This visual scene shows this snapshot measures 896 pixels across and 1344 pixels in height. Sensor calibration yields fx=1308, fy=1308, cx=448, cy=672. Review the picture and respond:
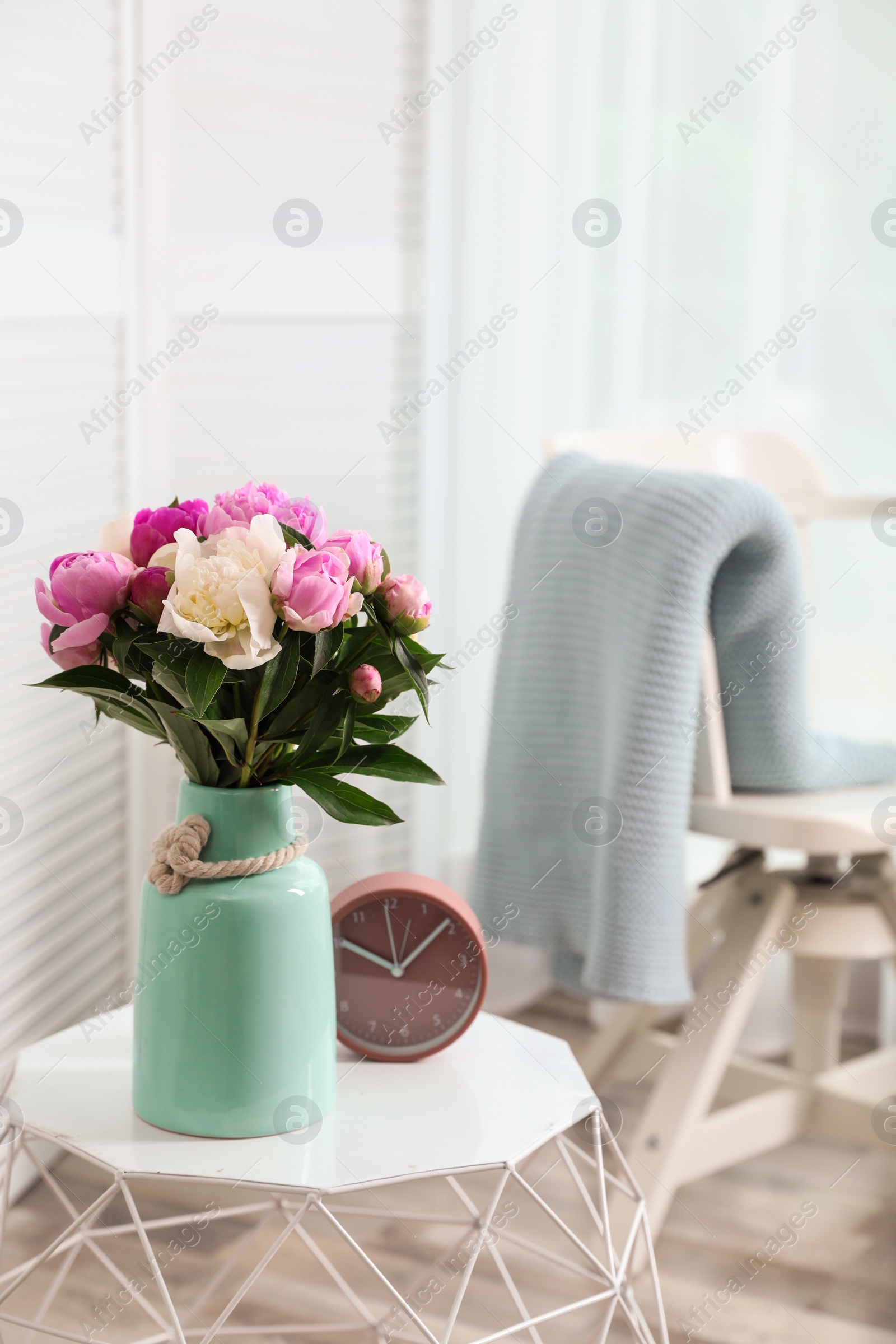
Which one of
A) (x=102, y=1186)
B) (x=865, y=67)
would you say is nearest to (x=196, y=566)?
(x=102, y=1186)

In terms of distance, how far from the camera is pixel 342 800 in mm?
885

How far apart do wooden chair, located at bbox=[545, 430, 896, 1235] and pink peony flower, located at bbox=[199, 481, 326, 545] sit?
2.09 ft

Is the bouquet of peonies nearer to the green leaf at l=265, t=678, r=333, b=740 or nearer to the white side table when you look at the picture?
the green leaf at l=265, t=678, r=333, b=740

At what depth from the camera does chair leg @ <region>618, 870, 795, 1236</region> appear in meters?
1.43

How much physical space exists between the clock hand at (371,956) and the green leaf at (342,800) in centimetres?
17

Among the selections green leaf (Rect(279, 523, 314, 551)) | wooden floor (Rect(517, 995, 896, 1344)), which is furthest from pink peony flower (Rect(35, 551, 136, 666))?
wooden floor (Rect(517, 995, 896, 1344))

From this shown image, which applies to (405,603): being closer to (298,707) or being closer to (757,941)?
(298,707)

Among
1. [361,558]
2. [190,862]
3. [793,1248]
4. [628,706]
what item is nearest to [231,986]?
[190,862]

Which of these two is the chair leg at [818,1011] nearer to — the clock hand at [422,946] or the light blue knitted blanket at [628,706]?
the light blue knitted blanket at [628,706]

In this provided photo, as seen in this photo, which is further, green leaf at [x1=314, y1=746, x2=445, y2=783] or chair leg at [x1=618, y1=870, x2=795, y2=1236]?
chair leg at [x1=618, y1=870, x2=795, y2=1236]

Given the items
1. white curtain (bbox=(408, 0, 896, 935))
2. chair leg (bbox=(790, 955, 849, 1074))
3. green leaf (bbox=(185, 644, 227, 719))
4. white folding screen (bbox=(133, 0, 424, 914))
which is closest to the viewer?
green leaf (bbox=(185, 644, 227, 719))

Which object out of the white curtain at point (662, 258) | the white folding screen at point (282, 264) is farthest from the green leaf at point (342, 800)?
the white curtain at point (662, 258)

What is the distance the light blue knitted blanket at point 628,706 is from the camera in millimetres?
1361

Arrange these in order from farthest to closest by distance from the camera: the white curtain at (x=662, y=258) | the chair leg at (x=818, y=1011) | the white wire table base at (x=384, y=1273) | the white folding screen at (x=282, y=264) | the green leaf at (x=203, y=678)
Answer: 1. the white curtain at (x=662, y=258)
2. the chair leg at (x=818, y=1011)
3. the white folding screen at (x=282, y=264)
4. the white wire table base at (x=384, y=1273)
5. the green leaf at (x=203, y=678)
